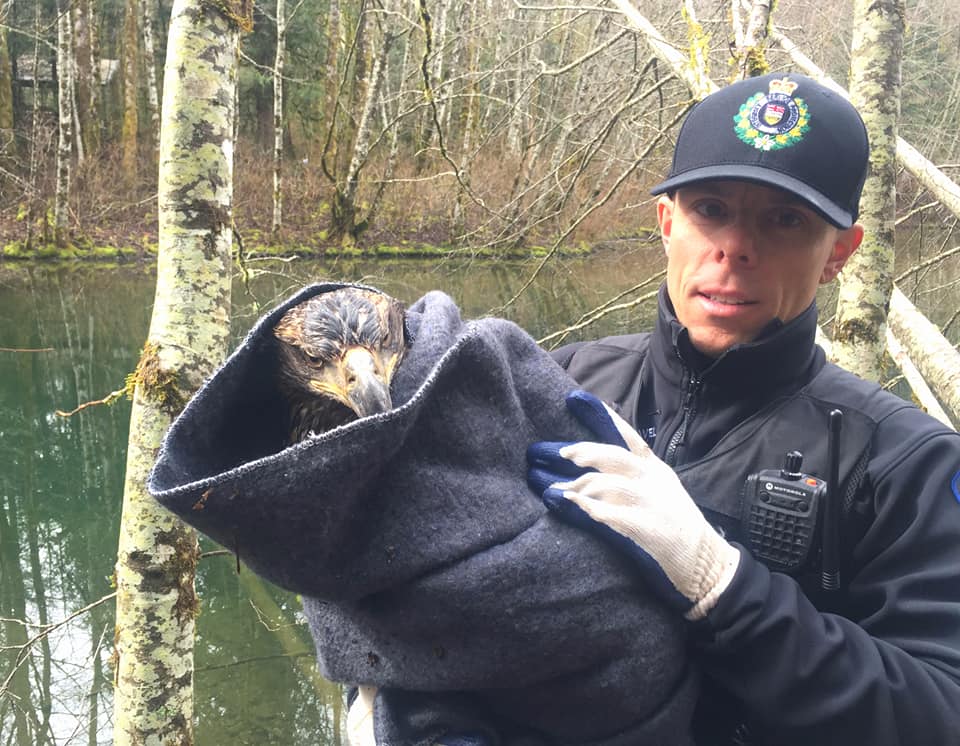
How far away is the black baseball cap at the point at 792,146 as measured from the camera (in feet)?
5.46

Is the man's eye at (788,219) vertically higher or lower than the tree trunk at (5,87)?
lower

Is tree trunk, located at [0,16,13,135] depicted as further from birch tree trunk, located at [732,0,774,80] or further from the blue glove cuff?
the blue glove cuff

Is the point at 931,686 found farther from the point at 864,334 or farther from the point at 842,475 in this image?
the point at 864,334

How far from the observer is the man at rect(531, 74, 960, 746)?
1.40 metres

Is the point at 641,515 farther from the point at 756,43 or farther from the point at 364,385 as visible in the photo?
the point at 756,43

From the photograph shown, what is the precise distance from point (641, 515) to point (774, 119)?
Answer: 3.11 feet

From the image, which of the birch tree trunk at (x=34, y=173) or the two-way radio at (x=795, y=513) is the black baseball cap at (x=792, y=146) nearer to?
the two-way radio at (x=795, y=513)

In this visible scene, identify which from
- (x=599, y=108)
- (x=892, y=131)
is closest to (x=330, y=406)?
(x=892, y=131)

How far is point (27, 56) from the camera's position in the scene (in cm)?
2427

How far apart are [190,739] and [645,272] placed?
14190 millimetres

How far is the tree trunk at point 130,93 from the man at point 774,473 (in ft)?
77.4

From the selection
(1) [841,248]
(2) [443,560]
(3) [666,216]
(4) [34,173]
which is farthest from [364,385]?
(4) [34,173]

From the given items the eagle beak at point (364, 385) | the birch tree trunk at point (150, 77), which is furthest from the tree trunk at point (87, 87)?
the eagle beak at point (364, 385)

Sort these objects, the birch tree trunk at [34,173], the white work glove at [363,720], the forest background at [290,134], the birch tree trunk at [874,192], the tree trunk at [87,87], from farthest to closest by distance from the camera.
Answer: the tree trunk at [87,87] < the birch tree trunk at [34,173] < the forest background at [290,134] < the birch tree trunk at [874,192] < the white work glove at [363,720]
